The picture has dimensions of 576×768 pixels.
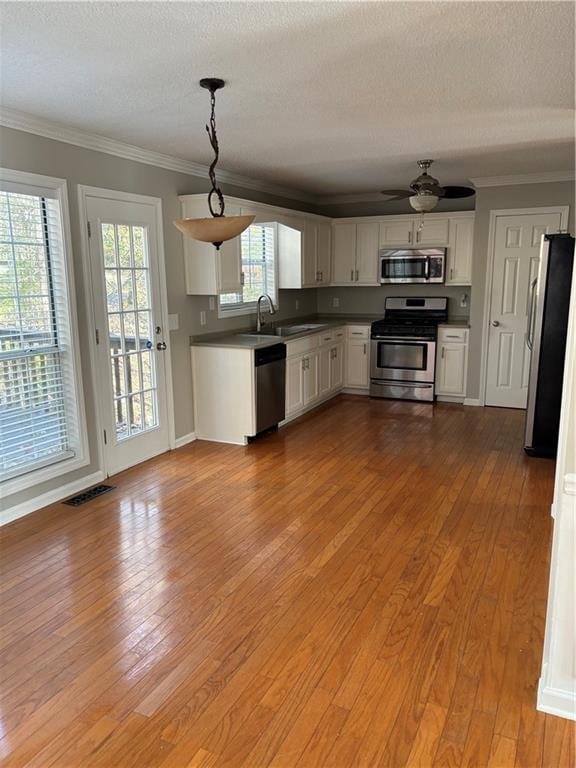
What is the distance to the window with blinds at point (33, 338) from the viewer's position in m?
3.41

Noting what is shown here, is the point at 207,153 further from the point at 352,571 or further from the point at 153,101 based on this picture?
the point at 352,571

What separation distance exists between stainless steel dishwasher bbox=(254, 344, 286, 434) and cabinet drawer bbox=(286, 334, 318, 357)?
175mm

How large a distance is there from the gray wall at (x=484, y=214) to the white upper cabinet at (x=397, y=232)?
2.99 feet

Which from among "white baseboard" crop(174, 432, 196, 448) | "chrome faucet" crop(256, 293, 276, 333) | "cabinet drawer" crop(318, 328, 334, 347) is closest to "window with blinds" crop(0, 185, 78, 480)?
"white baseboard" crop(174, 432, 196, 448)

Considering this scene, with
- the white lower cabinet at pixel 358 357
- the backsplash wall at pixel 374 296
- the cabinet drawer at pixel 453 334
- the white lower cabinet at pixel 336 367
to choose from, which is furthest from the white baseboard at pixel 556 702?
the backsplash wall at pixel 374 296

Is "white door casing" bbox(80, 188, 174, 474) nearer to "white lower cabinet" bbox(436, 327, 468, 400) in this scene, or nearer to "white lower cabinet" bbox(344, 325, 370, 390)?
"white lower cabinet" bbox(344, 325, 370, 390)

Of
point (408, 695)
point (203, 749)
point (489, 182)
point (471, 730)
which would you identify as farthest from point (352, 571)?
point (489, 182)

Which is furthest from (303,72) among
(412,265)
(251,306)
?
(412,265)

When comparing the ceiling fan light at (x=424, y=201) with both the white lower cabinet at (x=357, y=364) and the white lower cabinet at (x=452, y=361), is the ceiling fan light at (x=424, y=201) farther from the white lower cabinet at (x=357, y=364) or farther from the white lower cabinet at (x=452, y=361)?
the white lower cabinet at (x=357, y=364)

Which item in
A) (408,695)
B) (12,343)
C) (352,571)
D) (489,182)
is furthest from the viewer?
(489,182)

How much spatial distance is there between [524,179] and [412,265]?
5.02ft

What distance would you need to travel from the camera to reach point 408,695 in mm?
2078

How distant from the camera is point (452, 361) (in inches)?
256

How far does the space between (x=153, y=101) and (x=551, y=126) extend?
2616mm
